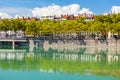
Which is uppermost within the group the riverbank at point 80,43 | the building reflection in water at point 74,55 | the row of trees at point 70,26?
the row of trees at point 70,26

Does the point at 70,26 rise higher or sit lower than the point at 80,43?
higher

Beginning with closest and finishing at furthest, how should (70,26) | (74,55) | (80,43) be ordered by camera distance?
(74,55)
(80,43)
(70,26)

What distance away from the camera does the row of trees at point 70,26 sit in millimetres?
77750

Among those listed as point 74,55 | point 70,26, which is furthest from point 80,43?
point 74,55

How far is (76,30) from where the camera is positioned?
269 feet

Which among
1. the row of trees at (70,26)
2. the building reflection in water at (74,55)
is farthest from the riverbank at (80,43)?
the building reflection in water at (74,55)

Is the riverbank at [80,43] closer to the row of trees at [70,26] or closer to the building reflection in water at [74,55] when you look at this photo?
the row of trees at [70,26]

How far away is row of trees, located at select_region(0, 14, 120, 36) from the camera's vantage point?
7775cm

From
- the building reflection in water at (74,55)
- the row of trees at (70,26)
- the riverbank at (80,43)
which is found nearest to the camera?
the building reflection in water at (74,55)

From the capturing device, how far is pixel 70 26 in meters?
82.9

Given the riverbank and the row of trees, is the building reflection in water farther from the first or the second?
the row of trees

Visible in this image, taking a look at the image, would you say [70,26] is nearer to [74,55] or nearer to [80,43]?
[80,43]

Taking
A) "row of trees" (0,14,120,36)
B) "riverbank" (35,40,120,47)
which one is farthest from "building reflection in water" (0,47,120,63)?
"row of trees" (0,14,120,36)

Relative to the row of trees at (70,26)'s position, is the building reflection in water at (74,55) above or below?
below
